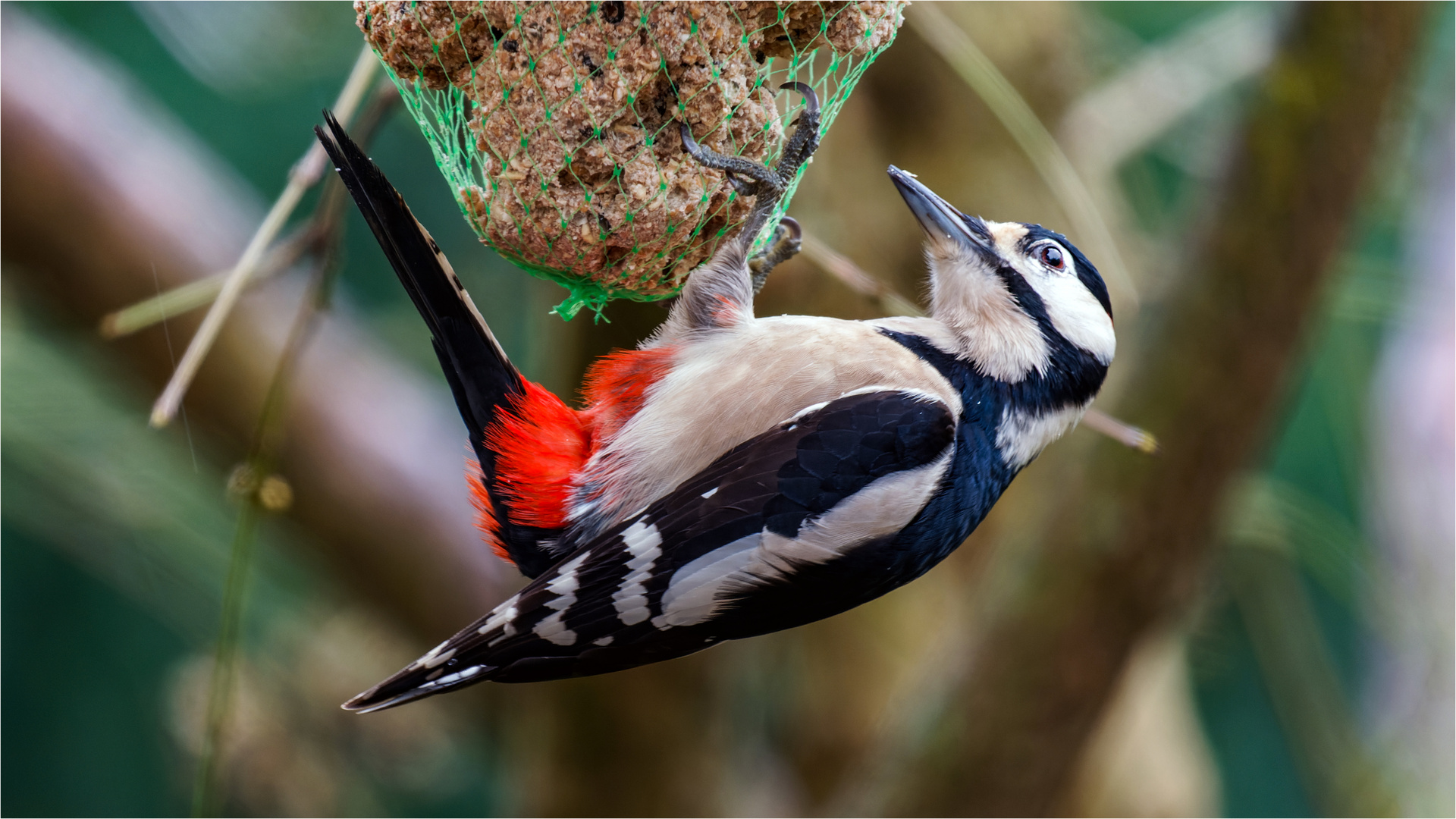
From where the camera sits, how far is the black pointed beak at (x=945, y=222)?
4.97 ft

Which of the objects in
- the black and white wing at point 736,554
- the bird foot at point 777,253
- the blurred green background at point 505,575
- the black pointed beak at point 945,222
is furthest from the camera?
the blurred green background at point 505,575

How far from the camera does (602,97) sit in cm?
123

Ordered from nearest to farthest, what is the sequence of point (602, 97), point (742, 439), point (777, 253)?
point (602, 97)
point (742, 439)
point (777, 253)

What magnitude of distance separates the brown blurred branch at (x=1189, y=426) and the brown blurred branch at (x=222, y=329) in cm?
144

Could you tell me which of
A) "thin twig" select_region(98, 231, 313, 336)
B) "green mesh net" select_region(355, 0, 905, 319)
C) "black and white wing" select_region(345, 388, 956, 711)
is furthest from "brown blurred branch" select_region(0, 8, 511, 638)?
"green mesh net" select_region(355, 0, 905, 319)

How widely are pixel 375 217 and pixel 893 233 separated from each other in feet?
7.18

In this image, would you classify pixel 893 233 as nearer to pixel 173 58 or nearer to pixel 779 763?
pixel 779 763

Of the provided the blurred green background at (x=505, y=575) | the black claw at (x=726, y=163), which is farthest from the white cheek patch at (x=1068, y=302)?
the blurred green background at (x=505, y=575)

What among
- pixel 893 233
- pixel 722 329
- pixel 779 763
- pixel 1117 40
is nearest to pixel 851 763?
pixel 779 763

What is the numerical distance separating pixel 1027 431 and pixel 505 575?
1938mm

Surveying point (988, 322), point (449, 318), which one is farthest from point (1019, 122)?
point (449, 318)

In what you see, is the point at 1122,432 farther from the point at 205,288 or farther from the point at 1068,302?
the point at 205,288

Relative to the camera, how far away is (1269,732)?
17.7 feet

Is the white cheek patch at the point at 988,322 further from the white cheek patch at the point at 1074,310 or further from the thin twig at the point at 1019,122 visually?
the thin twig at the point at 1019,122
